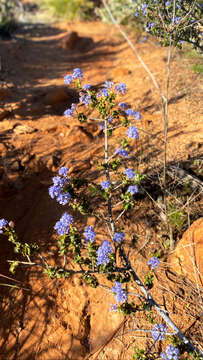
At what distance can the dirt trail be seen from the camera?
94.3 inches

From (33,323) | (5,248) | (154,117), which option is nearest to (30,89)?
(154,117)

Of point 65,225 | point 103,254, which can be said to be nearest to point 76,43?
point 65,225

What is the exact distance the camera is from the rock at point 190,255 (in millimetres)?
2449

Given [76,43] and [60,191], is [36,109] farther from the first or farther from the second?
[76,43]

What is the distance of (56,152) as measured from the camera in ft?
12.9

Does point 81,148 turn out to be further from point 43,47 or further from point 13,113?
point 43,47

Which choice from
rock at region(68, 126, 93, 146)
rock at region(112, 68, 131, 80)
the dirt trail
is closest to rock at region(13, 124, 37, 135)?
the dirt trail

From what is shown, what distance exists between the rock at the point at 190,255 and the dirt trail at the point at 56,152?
0.13m

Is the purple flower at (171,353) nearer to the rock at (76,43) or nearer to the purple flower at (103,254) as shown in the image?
the purple flower at (103,254)

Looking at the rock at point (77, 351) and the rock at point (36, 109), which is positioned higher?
the rock at point (36, 109)

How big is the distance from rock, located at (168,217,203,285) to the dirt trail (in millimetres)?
135

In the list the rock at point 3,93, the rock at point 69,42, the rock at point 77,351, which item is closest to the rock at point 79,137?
the rock at point 3,93

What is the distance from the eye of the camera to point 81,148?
400 centimetres

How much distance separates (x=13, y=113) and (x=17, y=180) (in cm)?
183
